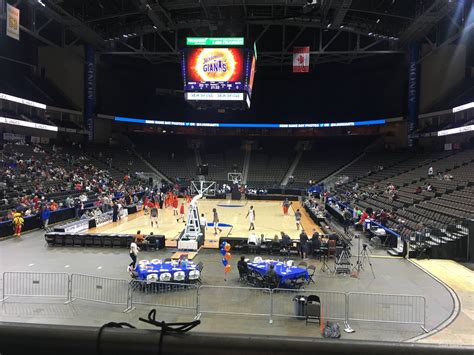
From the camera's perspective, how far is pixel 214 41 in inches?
1135

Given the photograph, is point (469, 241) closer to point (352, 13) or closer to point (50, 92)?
point (352, 13)

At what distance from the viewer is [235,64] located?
1127 inches

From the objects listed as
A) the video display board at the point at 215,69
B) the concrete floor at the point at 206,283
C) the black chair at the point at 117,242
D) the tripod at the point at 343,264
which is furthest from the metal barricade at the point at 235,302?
the video display board at the point at 215,69

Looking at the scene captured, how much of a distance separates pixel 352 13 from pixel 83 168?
30.6 meters

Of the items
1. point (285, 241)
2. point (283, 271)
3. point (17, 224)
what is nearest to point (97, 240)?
point (17, 224)

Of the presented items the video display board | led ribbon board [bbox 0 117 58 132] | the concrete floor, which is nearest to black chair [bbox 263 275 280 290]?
the concrete floor

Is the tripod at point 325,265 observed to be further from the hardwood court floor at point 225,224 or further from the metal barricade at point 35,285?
the metal barricade at point 35,285

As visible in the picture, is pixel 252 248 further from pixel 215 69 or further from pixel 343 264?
pixel 215 69

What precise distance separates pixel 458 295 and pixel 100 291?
10933 millimetres

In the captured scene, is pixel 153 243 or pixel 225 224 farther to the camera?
pixel 225 224

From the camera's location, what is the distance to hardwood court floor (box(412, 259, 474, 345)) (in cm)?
861

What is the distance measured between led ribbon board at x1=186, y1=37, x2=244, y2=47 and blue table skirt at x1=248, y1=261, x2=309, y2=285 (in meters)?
20.1

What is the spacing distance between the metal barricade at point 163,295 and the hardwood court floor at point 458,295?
240 inches

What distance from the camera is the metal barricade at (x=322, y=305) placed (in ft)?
32.9
